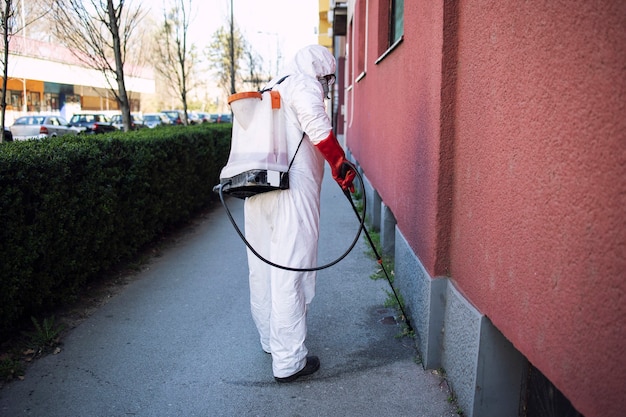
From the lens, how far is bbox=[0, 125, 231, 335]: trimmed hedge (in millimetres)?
3838

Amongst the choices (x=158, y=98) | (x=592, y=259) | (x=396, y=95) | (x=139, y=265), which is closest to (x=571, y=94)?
(x=592, y=259)

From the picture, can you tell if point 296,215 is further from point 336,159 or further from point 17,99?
point 17,99

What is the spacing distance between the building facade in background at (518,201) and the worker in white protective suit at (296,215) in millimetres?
681

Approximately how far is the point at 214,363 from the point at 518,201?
2355 millimetres

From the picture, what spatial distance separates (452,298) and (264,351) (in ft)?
4.65

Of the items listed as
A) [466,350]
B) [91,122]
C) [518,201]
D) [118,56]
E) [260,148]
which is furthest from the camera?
[91,122]

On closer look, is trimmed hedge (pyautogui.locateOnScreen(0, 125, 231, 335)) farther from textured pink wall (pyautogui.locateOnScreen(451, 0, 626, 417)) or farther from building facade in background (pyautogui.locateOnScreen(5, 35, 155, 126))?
building facade in background (pyautogui.locateOnScreen(5, 35, 155, 126))

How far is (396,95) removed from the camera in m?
5.20

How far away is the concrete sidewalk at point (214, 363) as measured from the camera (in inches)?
131

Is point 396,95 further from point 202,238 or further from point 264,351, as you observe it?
point 202,238

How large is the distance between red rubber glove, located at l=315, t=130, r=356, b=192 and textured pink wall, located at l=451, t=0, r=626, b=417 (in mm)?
796

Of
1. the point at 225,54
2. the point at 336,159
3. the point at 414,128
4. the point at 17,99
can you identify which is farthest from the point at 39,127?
the point at 336,159

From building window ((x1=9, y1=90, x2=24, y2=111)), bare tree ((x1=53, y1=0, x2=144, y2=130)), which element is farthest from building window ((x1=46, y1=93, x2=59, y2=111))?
bare tree ((x1=53, y1=0, x2=144, y2=130))

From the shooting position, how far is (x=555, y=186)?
203cm
